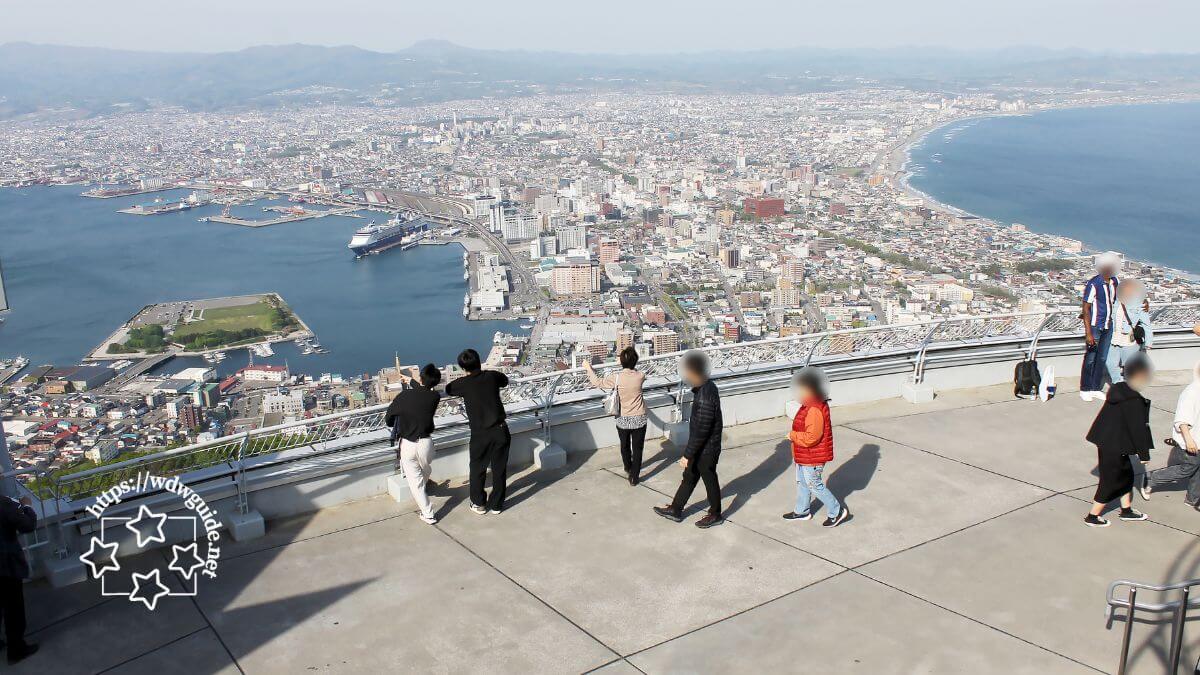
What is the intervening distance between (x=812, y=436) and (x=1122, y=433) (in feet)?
5.16

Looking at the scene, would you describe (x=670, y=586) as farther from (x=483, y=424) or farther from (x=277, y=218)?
(x=277, y=218)

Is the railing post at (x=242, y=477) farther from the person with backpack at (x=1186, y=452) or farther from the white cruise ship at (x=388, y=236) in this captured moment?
the white cruise ship at (x=388, y=236)

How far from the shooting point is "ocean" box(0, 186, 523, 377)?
3625cm

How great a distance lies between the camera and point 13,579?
12.2ft

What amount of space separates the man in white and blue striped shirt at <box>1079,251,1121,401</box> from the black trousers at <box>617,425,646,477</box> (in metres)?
3.67

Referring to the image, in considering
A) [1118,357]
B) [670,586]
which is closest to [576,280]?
[1118,357]

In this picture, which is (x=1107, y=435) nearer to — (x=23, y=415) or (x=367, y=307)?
(x=23, y=415)

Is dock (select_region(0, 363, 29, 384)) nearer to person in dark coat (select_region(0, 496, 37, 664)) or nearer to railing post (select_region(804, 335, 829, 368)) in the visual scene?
railing post (select_region(804, 335, 829, 368))

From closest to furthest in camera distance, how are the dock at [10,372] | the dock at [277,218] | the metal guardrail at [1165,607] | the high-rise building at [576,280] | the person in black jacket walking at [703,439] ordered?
the metal guardrail at [1165,607] → the person in black jacket walking at [703,439] → the dock at [10,372] → the high-rise building at [576,280] → the dock at [277,218]

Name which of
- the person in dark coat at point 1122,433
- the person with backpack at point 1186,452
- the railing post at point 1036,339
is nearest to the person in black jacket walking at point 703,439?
the person in dark coat at point 1122,433

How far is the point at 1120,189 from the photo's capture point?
65812 mm

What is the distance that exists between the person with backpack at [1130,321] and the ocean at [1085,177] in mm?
37777

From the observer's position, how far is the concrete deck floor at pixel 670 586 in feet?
12.5

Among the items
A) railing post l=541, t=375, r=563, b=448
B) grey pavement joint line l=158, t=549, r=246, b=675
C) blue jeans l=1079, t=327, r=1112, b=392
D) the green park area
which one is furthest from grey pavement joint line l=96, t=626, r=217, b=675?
the green park area
